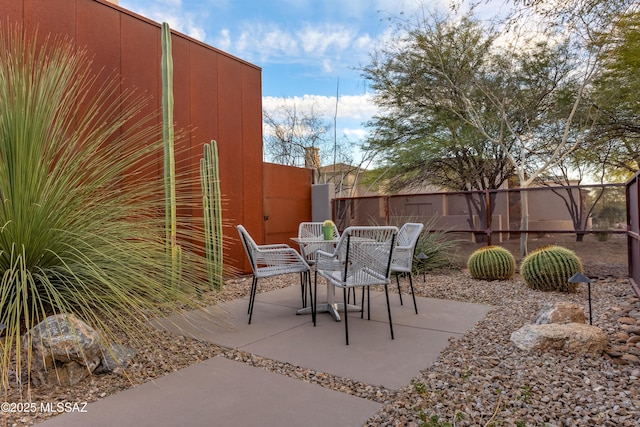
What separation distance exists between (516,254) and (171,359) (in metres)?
5.06

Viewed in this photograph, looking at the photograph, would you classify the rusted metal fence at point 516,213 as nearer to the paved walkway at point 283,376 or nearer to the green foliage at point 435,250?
the green foliage at point 435,250

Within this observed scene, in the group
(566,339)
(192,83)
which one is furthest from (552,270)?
(192,83)

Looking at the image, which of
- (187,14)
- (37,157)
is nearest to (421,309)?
(37,157)

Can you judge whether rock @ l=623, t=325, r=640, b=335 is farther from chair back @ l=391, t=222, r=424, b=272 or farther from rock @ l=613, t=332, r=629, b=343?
chair back @ l=391, t=222, r=424, b=272

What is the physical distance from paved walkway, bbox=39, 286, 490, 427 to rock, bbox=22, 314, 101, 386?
0.95 ft

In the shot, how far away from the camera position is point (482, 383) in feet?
6.19

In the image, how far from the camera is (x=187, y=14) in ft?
20.8

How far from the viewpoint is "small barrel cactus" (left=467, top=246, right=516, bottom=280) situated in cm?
474

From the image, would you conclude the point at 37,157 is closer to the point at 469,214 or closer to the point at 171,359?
the point at 171,359

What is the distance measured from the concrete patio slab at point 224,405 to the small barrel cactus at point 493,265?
11.7 feet

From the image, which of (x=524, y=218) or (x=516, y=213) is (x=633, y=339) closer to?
(x=524, y=218)

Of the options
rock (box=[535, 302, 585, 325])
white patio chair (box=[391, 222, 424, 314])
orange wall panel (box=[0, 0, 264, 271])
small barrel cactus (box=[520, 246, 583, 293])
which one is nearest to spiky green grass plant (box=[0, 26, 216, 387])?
orange wall panel (box=[0, 0, 264, 271])

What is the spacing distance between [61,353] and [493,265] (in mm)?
4526

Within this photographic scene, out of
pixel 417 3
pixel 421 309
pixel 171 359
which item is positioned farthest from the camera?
pixel 417 3
